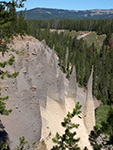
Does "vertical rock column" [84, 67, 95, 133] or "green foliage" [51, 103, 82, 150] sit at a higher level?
"green foliage" [51, 103, 82, 150]

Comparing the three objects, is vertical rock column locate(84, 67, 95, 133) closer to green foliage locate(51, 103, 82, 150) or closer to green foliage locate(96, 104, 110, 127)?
green foliage locate(51, 103, 82, 150)

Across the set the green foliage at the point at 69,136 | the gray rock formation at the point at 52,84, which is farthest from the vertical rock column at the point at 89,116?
the green foliage at the point at 69,136

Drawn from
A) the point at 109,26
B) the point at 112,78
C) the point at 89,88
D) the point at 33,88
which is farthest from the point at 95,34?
the point at 33,88

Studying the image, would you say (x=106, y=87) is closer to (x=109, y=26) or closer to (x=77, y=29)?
(x=109, y=26)

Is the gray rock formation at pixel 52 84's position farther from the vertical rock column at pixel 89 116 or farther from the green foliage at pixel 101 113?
the green foliage at pixel 101 113

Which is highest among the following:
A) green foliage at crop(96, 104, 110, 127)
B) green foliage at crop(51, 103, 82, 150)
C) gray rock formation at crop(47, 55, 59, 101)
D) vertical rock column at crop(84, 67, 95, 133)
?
green foliage at crop(51, 103, 82, 150)

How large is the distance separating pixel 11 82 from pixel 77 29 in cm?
12628

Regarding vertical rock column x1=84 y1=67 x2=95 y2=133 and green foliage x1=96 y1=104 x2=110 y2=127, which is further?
green foliage x1=96 y1=104 x2=110 y2=127

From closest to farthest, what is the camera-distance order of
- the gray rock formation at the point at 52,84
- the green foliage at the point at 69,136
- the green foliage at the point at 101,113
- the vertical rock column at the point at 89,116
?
1. the green foliage at the point at 69,136
2. the vertical rock column at the point at 89,116
3. the gray rock formation at the point at 52,84
4. the green foliage at the point at 101,113

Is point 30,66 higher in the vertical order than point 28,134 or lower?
higher

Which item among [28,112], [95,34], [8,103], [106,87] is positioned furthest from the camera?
[95,34]

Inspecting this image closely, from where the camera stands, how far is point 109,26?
115 m

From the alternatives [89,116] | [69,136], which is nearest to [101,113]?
[89,116]

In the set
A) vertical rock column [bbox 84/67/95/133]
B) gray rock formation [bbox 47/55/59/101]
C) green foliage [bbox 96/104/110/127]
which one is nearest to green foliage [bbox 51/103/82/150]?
vertical rock column [bbox 84/67/95/133]
